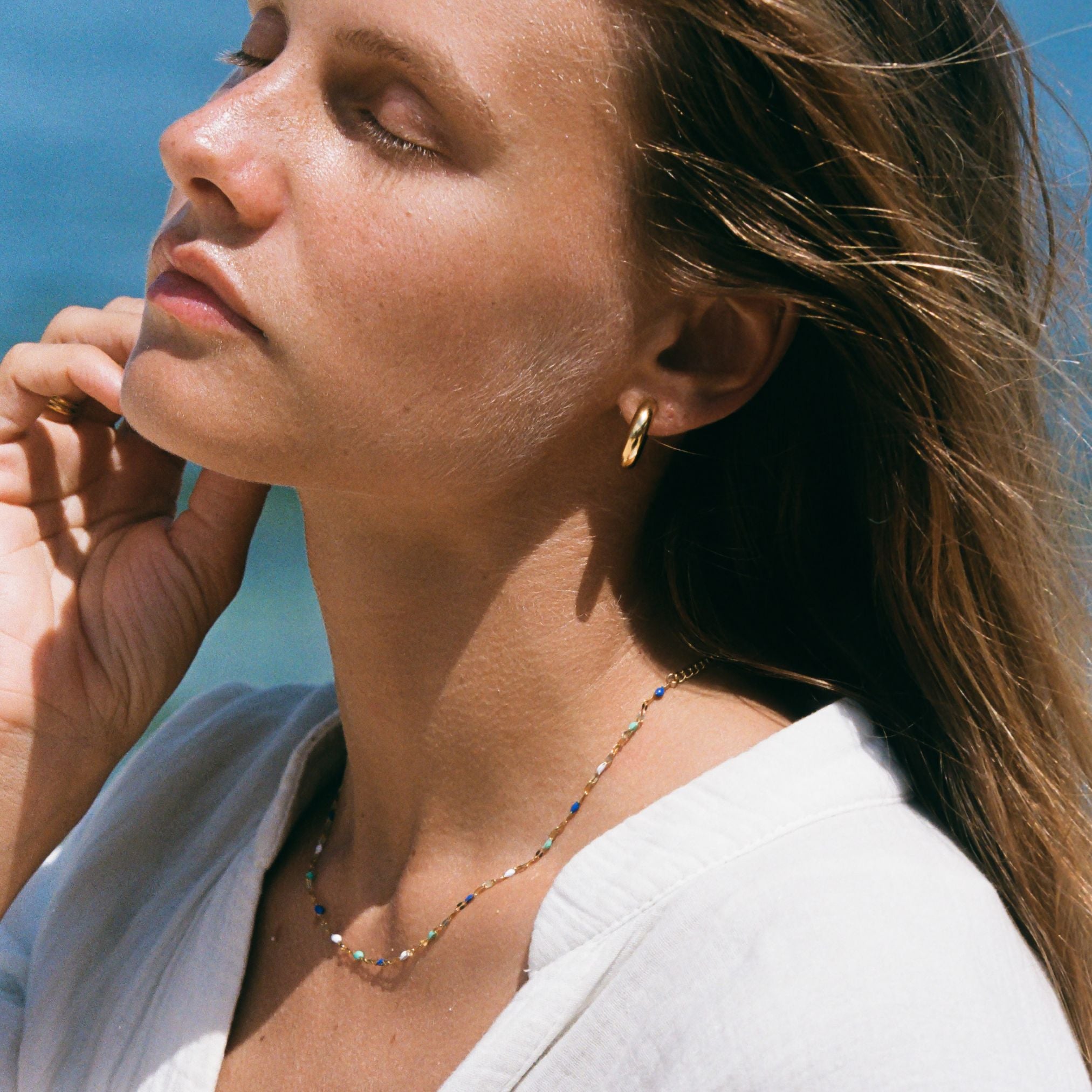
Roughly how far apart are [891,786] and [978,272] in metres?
0.50

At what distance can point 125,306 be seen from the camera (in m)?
1.72

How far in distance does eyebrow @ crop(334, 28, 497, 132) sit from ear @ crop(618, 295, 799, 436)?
0.94 ft

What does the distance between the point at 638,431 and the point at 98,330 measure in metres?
0.72

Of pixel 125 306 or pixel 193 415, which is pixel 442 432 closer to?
pixel 193 415

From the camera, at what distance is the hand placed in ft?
5.30

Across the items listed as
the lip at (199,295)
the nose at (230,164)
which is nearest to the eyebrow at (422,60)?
the nose at (230,164)

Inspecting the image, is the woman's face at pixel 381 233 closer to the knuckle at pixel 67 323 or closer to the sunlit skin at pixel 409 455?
the sunlit skin at pixel 409 455

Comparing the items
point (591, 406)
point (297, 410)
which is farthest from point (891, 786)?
point (297, 410)

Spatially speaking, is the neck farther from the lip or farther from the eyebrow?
the eyebrow

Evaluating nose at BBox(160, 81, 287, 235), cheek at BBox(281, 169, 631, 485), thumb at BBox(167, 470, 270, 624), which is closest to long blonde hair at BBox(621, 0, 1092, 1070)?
cheek at BBox(281, 169, 631, 485)

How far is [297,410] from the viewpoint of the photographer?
124 cm

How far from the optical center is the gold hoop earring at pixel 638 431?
136cm

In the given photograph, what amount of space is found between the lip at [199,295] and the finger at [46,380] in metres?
0.38

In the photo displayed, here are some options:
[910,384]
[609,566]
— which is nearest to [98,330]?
[609,566]
